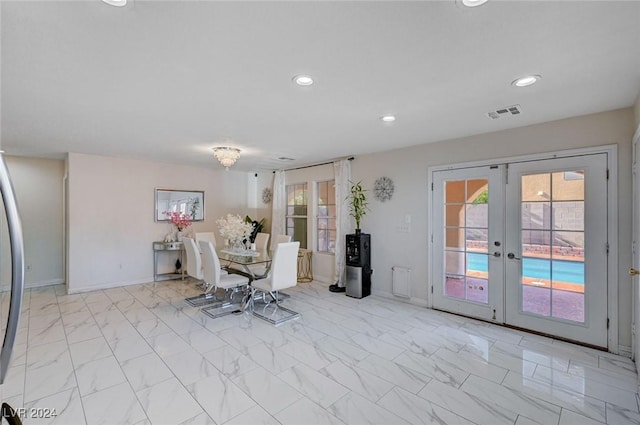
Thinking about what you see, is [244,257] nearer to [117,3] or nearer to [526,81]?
[117,3]

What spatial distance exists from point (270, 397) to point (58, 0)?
2765 mm

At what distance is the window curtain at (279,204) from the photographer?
684 cm

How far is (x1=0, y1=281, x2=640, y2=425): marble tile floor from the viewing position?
2.14 m

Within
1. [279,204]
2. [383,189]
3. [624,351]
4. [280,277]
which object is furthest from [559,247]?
[279,204]

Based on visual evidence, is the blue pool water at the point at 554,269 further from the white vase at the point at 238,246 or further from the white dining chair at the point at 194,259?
the white dining chair at the point at 194,259

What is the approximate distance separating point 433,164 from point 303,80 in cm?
274

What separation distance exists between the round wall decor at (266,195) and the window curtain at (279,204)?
49 cm

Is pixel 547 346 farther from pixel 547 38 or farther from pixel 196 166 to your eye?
pixel 196 166

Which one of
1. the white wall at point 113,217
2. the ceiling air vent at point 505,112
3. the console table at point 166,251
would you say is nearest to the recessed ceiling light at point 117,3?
the ceiling air vent at point 505,112

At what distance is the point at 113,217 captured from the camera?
563 cm

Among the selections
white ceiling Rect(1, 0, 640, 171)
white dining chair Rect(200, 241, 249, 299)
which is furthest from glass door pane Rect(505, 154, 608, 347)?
white dining chair Rect(200, 241, 249, 299)

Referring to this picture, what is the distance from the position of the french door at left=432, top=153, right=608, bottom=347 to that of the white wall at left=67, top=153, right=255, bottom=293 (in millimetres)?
5286

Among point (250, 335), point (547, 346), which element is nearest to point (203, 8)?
point (250, 335)

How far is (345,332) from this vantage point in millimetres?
3549
